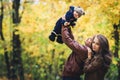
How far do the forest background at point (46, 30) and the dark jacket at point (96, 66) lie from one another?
13.2 feet

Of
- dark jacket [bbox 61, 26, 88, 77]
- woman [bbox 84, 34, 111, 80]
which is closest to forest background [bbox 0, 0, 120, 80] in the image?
woman [bbox 84, 34, 111, 80]

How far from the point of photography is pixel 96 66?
22.3ft

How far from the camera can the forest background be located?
11.4 meters

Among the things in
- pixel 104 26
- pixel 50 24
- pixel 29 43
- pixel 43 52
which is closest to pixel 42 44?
pixel 43 52

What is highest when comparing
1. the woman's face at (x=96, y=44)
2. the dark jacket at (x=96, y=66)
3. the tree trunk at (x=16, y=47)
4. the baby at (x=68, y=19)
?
the baby at (x=68, y=19)

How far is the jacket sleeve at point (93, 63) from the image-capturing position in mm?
6750

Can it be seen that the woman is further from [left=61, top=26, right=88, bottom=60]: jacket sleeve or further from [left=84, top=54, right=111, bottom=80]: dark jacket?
[left=61, top=26, right=88, bottom=60]: jacket sleeve

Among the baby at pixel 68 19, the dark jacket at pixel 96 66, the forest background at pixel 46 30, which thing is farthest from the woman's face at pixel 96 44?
the forest background at pixel 46 30

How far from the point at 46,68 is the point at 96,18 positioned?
16.8 m

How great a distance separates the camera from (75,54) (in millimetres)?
6789

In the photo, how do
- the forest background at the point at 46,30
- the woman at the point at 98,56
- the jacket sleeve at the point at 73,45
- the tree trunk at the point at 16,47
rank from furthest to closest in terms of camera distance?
the tree trunk at the point at 16,47 < the forest background at the point at 46,30 < the woman at the point at 98,56 < the jacket sleeve at the point at 73,45

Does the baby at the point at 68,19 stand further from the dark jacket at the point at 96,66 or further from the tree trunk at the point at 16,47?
the tree trunk at the point at 16,47

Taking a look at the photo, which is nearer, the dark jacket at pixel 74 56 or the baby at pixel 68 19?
the dark jacket at pixel 74 56

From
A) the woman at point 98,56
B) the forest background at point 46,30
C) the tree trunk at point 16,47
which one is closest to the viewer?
the woman at point 98,56
